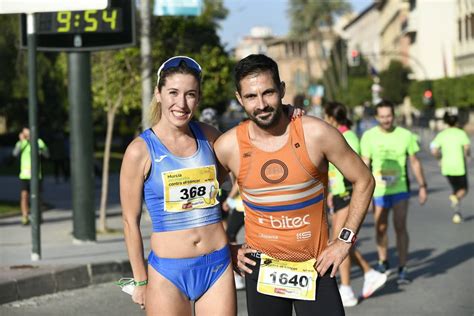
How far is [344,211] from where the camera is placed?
32.3 feet

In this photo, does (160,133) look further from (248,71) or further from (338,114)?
(338,114)

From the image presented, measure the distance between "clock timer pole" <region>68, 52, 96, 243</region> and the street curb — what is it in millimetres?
2364

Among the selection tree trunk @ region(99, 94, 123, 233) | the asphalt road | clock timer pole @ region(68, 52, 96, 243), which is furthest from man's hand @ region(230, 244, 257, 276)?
tree trunk @ region(99, 94, 123, 233)

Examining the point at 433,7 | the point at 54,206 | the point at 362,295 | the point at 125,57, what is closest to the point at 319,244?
the point at 362,295

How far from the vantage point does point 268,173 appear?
4992mm

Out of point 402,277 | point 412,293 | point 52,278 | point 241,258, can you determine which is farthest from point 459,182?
point 241,258

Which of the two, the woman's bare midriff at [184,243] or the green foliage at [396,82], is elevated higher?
the green foliage at [396,82]

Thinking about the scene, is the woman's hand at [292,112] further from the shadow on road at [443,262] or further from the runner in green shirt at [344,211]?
the shadow on road at [443,262]

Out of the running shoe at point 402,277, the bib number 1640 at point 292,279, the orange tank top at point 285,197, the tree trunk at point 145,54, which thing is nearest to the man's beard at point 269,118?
the orange tank top at point 285,197

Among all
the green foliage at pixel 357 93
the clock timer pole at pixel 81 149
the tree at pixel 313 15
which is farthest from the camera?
the tree at pixel 313 15

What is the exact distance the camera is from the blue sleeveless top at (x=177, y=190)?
515 cm

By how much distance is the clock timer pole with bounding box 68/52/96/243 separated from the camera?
44.3 ft

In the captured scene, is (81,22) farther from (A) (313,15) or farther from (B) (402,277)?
(A) (313,15)

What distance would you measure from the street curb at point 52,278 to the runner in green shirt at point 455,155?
7.21m
